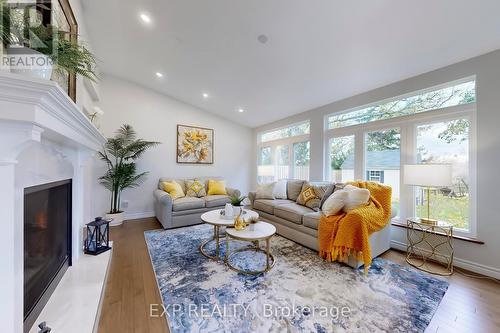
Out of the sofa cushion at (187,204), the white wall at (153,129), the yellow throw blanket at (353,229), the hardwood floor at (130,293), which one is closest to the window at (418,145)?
the yellow throw blanket at (353,229)

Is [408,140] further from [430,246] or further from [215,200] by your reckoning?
[215,200]

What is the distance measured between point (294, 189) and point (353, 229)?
166 cm

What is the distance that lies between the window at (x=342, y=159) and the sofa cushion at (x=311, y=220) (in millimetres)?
1281

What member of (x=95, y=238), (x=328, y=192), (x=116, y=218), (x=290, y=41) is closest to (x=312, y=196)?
(x=328, y=192)

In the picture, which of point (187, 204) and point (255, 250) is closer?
point (255, 250)

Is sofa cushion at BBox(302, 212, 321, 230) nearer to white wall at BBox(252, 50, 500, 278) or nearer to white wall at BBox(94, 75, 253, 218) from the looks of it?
white wall at BBox(252, 50, 500, 278)

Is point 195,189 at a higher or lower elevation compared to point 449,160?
lower

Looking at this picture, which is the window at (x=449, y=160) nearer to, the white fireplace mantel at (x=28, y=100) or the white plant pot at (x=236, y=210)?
the white plant pot at (x=236, y=210)

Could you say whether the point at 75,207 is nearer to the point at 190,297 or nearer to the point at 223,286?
the point at 190,297

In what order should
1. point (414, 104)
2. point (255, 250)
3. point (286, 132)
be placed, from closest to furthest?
point (255, 250) < point (414, 104) < point (286, 132)

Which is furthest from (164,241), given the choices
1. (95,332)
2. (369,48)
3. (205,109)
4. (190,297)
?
(369,48)

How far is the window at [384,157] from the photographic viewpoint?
119 inches

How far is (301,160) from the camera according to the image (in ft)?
15.4

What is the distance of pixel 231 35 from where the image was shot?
8.48 ft
